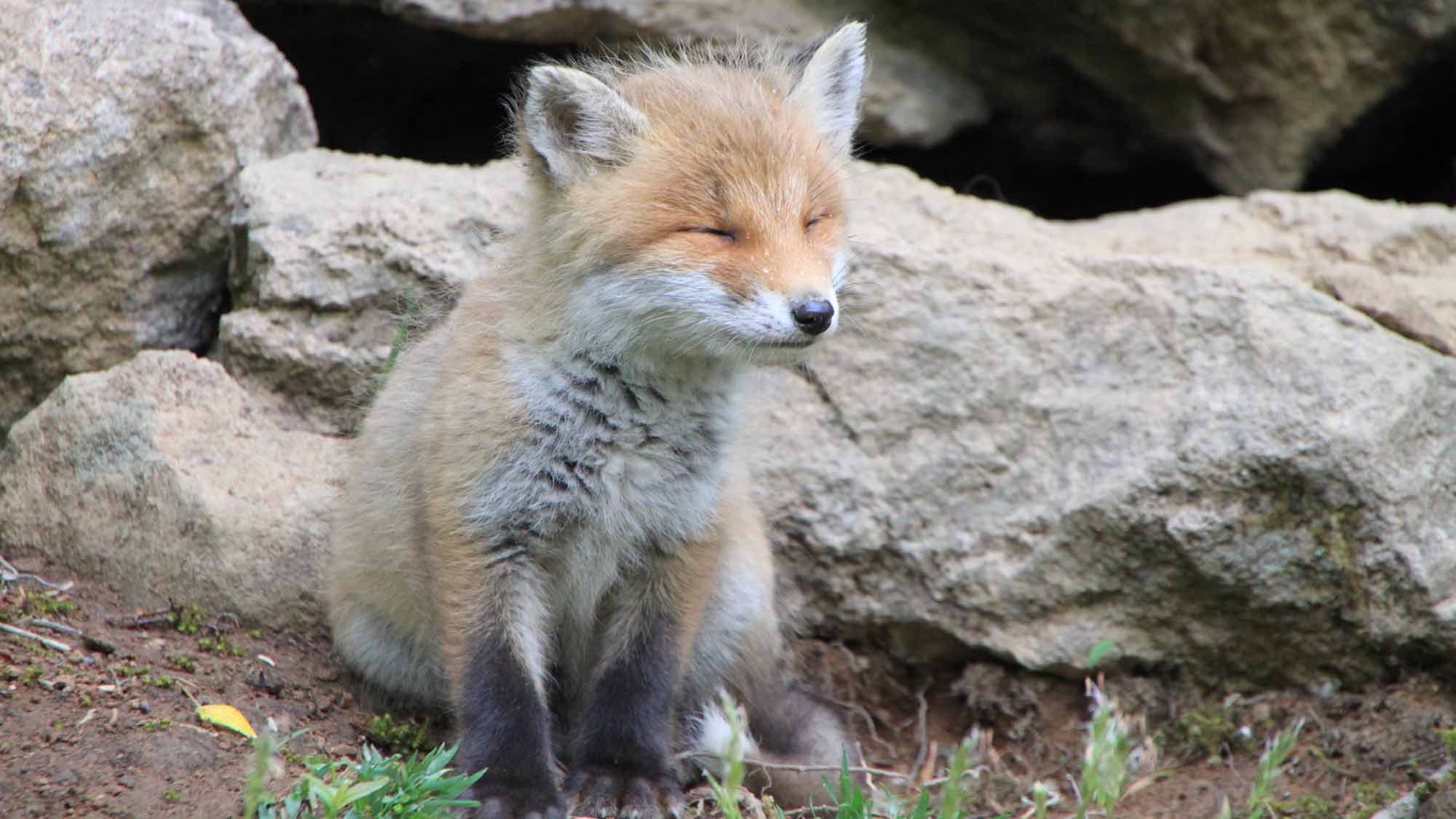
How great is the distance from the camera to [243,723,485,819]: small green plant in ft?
9.93

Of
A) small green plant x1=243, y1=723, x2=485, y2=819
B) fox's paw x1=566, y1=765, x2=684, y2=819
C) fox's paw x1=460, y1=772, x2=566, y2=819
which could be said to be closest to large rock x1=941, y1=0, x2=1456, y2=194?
fox's paw x1=566, y1=765, x2=684, y2=819

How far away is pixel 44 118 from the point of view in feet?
15.1

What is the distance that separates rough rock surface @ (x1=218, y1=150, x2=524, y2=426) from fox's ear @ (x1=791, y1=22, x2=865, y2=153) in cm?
134

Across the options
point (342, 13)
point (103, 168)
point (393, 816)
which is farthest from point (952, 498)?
point (342, 13)

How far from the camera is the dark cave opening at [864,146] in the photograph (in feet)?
21.5

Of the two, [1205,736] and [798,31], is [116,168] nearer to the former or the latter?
[798,31]

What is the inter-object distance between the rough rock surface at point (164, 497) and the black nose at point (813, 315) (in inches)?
89.3

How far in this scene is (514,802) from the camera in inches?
135

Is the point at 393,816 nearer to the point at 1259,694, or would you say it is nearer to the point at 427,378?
the point at 427,378

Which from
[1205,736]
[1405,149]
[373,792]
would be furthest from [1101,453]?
[1405,149]

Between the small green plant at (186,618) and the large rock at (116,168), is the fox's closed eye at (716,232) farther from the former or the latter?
the large rock at (116,168)

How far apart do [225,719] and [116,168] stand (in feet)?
7.43

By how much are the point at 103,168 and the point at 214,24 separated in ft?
2.76

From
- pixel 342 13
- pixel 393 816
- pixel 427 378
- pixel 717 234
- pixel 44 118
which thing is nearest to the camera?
pixel 393 816
